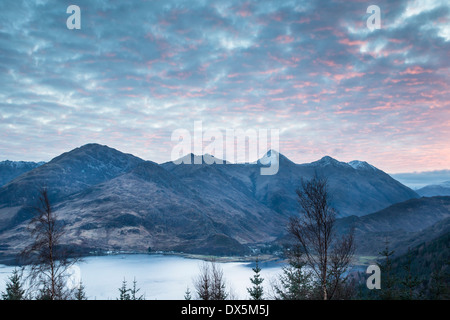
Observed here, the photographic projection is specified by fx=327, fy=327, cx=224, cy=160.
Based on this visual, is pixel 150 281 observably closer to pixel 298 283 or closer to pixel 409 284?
pixel 298 283

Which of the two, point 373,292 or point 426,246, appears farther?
point 426,246

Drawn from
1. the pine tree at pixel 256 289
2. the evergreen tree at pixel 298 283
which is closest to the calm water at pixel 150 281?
the evergreen tree at pixel 298 283

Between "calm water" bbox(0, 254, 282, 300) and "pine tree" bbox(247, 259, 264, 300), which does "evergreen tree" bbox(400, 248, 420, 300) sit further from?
"calm water" bbox(0, 254, 282, 300)

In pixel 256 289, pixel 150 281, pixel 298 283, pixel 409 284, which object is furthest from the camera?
pixel 150 281

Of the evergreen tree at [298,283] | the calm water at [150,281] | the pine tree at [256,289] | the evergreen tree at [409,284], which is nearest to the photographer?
the evergreen tree at [298,283]

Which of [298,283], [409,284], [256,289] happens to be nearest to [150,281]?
[298,283]

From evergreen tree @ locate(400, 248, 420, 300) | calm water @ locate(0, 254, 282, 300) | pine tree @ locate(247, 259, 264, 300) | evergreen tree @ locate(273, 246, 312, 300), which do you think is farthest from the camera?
calm water @ locate(0, 254, 282, 300)

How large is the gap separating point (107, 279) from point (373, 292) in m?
144

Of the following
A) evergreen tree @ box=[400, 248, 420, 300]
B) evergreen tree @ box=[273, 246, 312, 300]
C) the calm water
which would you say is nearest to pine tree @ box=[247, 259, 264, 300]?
evergreen tree @ box=[273, 246, 312, 300]

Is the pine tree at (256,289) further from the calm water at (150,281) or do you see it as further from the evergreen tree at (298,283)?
the calm water at (150,281)

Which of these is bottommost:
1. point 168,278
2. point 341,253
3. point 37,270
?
point 168,278
